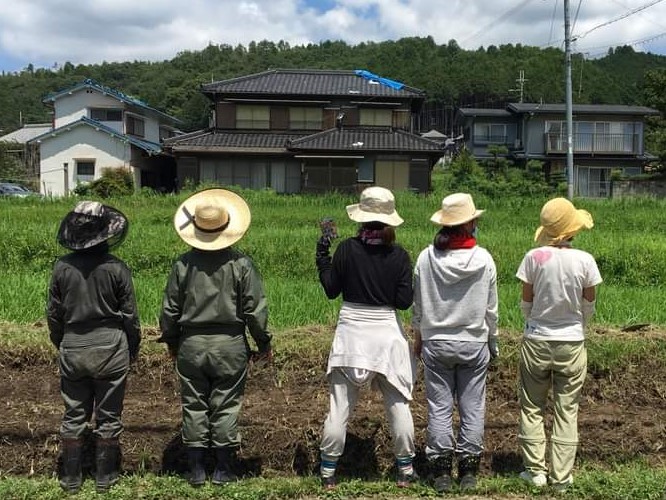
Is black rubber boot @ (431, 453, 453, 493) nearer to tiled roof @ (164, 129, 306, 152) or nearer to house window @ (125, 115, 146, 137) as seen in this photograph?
tiled roof @ (164, 129, 306, 152)

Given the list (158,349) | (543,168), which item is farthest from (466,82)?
(158,349)

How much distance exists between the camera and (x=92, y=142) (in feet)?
102

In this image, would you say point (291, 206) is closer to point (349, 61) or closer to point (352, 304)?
point (352, 304)

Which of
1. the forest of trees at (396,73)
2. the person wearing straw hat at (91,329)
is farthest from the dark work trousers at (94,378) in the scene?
the forest of trees at (396,73)

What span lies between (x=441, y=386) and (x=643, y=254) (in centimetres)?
782

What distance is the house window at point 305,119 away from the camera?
89.8 feet

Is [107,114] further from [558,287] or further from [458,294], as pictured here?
[558,287]

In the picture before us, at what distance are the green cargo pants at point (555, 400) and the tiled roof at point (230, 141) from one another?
22.9 meters

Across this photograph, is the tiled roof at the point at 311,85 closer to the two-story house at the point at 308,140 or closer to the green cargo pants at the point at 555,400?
the two-story house at the point at 308,140

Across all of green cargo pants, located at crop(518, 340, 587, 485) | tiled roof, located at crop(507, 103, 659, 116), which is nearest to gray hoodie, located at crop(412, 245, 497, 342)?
green cargo pants, located at crop(518, 340, 587, 485)

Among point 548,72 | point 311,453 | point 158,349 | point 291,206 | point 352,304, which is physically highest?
point 548,72

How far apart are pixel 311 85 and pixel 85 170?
499 inches

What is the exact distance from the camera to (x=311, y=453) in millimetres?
4195

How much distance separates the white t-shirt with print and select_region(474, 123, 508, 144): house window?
34.3 m
